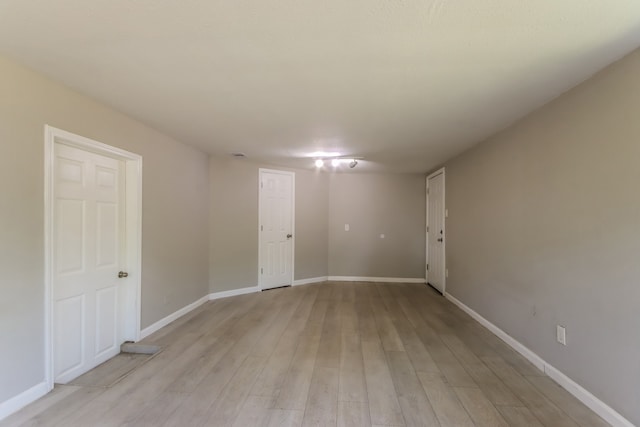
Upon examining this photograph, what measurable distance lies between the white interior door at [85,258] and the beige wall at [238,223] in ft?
5.56

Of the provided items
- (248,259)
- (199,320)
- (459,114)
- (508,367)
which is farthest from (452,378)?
(248,259)

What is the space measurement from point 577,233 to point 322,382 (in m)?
2.16

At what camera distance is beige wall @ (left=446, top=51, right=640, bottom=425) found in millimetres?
1709

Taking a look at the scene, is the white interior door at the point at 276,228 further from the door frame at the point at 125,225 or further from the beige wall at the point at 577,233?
the beige wall at the point at 577,233

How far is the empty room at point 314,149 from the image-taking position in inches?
60.1

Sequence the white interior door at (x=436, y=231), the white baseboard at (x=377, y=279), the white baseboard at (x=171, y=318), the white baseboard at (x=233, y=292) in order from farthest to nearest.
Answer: the white baseboard at (x=377, y=279) < the white interior door at (x=436, y=231) < the white baseboard at (x=233, y=292) < the white baseboard at (x=171, y=318)

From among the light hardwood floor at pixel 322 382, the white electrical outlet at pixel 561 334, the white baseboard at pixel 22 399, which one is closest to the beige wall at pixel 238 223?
the light hardwood floor at pixel 322 382

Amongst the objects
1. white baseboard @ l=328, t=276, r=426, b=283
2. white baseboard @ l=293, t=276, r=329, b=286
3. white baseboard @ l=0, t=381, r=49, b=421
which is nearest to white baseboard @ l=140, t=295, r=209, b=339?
white baseboard @ l=0, t=381, r=49, b=421

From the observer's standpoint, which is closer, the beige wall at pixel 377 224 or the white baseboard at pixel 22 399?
the white baseboard at pixel 22 399

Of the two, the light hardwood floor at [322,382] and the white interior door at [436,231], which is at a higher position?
the white interior door at [436,231]

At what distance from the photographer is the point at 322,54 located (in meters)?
1.68

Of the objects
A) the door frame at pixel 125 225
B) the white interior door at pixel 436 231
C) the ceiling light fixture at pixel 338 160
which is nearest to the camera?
the door frame at pixel 125 225

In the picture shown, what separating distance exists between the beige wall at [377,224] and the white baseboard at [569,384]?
8.58 ft

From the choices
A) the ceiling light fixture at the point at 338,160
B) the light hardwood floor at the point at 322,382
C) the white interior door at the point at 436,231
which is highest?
the ceiling light fixture at the point at 338,160
